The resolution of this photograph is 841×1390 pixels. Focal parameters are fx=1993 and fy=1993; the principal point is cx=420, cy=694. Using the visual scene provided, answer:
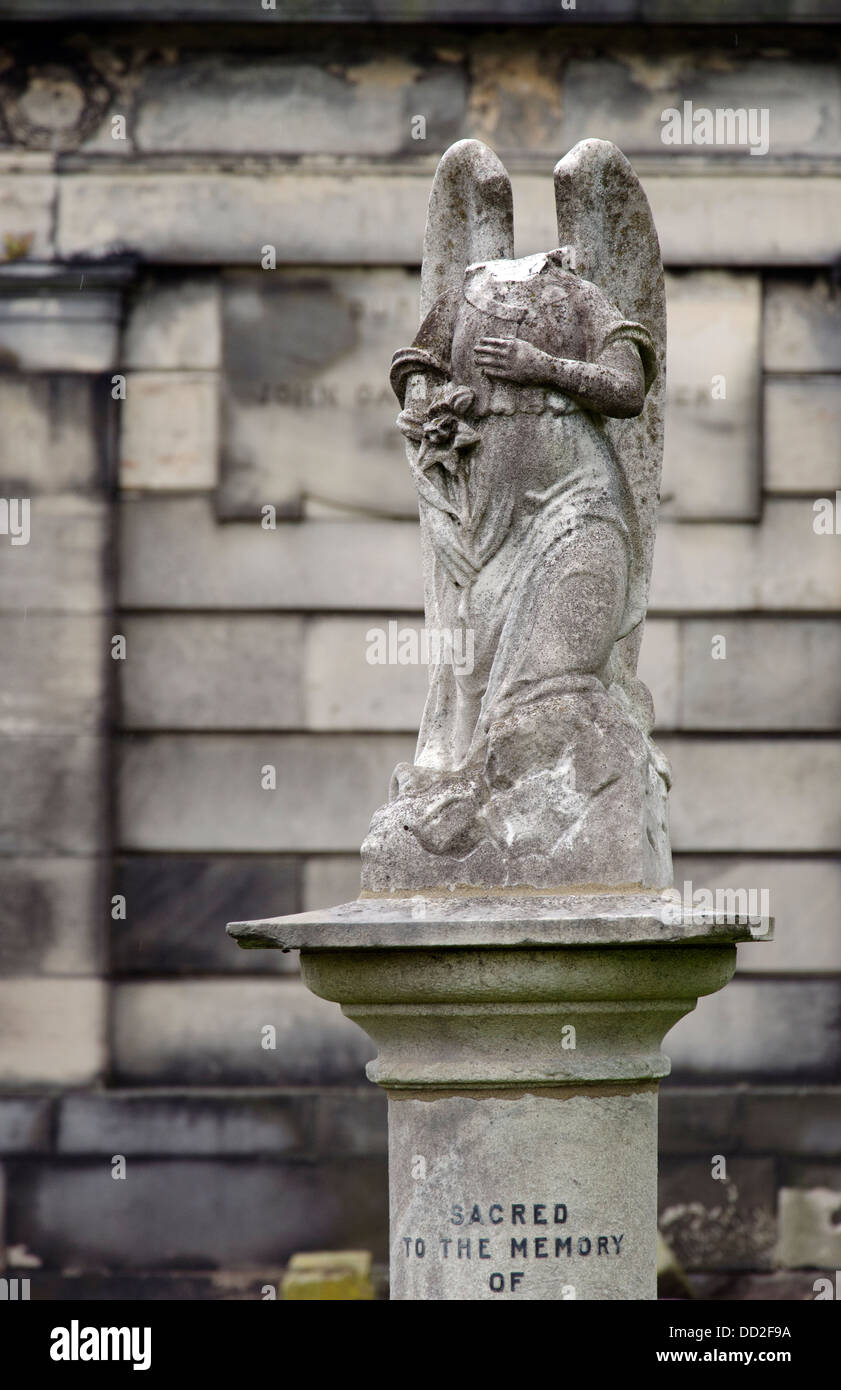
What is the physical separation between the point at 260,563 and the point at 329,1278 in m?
4.41

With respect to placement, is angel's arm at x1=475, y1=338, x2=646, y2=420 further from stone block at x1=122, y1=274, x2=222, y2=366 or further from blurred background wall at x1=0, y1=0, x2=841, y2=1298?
stone block at x1=122, y1=274, x2=222, y2=366

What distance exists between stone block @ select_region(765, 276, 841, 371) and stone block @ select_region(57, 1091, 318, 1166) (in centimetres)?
556

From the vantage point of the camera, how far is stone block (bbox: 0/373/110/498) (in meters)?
12.6

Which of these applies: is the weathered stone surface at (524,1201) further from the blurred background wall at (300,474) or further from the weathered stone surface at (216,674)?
the weathered stone surface at (216,674)

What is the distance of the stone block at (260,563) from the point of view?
12.7 metres

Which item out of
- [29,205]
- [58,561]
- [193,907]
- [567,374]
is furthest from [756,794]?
[29,205]

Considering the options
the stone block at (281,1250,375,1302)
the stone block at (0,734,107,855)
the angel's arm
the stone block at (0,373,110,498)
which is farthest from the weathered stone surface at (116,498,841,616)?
the angel's arm

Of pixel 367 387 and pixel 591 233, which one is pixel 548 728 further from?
pixel 367 387

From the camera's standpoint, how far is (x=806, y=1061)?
12477mm

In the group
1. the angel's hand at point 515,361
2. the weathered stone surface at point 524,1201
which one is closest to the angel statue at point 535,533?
the angel's hand at point 515,361

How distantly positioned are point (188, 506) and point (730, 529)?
3475 millimetres

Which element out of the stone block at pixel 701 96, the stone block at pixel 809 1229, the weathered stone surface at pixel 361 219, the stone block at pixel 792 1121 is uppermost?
the stone block at pixel 701 96

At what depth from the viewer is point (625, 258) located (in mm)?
7977

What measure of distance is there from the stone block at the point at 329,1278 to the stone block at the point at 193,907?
5.85 feet
